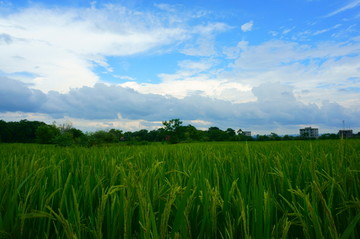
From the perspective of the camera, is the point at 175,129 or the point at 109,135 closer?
the point at 109,135

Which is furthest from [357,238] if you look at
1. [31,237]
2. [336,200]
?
[31,237]

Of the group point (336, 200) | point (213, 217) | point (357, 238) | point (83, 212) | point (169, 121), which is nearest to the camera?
point (213, 217)

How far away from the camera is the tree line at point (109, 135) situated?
1350 cm

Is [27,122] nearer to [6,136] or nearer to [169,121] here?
[6,136]

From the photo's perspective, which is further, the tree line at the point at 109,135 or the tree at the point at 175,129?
the tree at the point at 175,129

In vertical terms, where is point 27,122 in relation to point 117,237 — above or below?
above

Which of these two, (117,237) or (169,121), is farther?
(169,121)

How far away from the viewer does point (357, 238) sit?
34.8 inches

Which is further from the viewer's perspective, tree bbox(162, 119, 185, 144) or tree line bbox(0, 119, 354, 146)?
tree bbox(162, 119, 185, 144)

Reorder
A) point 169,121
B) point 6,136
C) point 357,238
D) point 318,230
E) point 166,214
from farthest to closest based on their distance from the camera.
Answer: point 6,136 < point 169,121 < point 357,238 < point 318,230 < point 166,214

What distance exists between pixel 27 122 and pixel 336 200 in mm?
50152

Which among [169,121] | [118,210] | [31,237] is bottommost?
[31,237]

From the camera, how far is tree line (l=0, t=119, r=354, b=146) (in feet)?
44.3

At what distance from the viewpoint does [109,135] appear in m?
15.8
